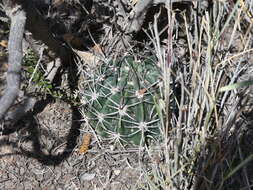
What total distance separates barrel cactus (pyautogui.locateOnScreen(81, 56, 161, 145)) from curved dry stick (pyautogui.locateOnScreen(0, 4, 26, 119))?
1.59 ft

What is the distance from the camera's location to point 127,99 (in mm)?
1824

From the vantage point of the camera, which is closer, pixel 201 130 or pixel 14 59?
pixel 14 59

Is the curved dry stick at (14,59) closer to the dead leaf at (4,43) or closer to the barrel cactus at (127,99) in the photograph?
the barrel cactus at (127,99)

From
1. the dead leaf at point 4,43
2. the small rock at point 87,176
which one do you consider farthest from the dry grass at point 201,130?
the dead leaf at point 4,43

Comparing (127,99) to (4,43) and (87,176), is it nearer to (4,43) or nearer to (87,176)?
(87,176)

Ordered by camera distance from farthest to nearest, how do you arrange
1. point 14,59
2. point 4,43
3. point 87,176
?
point 4,43, point 87,176, point 14,59

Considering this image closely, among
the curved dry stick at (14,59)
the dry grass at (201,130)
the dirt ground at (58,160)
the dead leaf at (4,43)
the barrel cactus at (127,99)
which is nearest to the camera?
the curved dry stick at (14,59)

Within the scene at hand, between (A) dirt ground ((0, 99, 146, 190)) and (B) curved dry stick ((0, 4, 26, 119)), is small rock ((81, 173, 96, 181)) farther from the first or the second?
(B) curved dry stick ((0, 4, 26, 119))

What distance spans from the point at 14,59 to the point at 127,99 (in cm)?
56

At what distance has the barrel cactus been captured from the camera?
1.82 metres

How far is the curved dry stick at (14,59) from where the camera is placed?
1368mm

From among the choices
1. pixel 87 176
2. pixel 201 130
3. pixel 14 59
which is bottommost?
pixel 87 176

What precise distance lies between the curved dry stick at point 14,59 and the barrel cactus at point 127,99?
0.48 meters

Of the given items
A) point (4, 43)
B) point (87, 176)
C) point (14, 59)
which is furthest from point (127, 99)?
point (4, 43)
